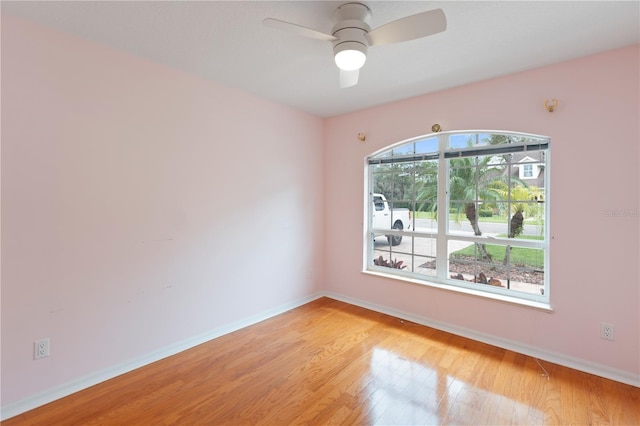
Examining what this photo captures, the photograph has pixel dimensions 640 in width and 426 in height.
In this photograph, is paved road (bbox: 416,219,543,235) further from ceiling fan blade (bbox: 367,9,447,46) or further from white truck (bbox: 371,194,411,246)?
ceiling fan blade (bbox: 367,9,447,46)

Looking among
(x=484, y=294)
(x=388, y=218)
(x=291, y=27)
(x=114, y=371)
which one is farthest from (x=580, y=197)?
(x=114, y=371)

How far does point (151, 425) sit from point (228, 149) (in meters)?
2.27

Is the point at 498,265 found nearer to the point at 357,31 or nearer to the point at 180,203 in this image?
the point at 357,31

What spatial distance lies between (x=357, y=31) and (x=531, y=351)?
2900 mm

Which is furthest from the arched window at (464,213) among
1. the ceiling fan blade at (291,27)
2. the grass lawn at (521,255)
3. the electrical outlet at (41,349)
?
the electrical outlet at (41,349)

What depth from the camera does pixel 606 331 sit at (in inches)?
90.0

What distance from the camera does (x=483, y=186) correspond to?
3008mm

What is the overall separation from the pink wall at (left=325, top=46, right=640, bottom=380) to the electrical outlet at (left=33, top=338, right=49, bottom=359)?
327cm

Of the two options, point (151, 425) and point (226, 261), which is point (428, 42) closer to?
point (226, 261)

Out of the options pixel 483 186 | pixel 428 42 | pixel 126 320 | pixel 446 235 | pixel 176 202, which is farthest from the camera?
pixel 446 235

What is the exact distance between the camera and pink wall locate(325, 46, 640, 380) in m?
2.20

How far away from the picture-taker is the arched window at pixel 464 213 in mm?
2730

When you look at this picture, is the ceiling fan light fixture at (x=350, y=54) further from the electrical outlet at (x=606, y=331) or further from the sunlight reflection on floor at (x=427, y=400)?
the electrical outlet at (x=606, y=331)

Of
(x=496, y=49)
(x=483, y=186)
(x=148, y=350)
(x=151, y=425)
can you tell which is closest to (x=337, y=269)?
(x=483, y=186)
